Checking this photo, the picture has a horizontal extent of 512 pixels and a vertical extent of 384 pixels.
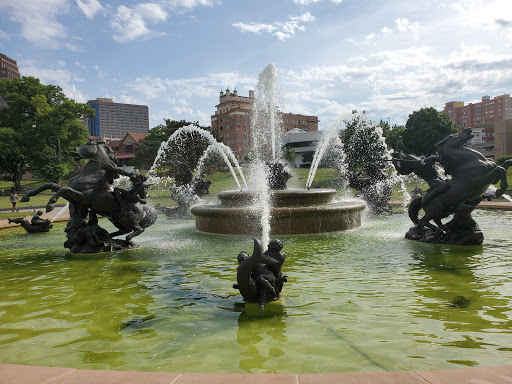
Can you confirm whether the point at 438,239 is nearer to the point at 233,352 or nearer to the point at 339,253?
the point at 339,253

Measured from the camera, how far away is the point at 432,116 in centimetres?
6103

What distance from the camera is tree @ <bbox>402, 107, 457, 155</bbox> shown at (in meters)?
60.6

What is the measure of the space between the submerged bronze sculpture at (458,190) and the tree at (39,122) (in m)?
46.1

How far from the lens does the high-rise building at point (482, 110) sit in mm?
156000

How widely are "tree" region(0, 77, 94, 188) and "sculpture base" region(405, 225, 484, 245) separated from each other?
45.7 meters

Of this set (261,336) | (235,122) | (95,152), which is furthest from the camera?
(235,122)

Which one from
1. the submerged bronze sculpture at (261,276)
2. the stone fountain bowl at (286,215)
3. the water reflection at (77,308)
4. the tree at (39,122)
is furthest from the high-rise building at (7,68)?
the submerged bronze sculpture at (261,276)

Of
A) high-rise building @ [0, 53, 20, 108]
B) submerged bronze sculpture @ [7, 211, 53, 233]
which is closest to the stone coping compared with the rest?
submerged bronze sculpture @ [7, 211, 53, 233]

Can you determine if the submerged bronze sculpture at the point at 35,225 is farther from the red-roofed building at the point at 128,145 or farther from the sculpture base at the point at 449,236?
the red-roofed building at the point at 128,145

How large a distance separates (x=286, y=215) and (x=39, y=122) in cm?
4863

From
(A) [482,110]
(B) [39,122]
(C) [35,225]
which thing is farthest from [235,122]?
(A) [482,110]

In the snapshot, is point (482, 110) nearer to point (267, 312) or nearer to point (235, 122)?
point (235, 122)

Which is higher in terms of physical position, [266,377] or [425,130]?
[425,130]

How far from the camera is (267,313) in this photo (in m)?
4.75
